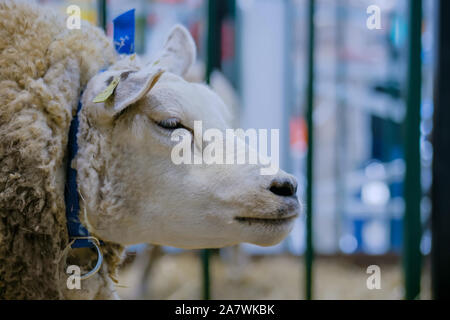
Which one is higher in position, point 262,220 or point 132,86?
point 132,86

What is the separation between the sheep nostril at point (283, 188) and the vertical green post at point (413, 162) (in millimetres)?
866

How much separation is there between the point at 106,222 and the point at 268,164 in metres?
0.39

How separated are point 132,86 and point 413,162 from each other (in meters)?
1.14

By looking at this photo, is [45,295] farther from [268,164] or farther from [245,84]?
[245,84]

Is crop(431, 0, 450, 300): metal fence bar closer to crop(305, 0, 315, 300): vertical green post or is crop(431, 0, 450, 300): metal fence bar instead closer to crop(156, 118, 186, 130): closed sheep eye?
crop(305, 0, 315, 300): vertical green post

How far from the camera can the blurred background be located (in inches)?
124

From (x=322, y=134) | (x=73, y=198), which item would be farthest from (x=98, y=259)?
(x=322, y=134)

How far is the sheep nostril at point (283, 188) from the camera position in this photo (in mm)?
997

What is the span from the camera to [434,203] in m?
1.54

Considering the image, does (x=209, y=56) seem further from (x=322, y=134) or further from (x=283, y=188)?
(x=322, y=134)

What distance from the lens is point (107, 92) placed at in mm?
986

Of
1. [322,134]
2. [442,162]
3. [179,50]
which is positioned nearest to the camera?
[179,50]

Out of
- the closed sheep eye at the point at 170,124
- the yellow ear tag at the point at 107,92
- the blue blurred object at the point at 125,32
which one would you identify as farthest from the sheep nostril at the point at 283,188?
the blue blurred object at the point at 125,32

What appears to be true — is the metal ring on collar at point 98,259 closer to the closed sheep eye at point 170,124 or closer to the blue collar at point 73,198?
the blue collar at point 73,198
